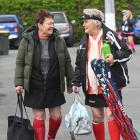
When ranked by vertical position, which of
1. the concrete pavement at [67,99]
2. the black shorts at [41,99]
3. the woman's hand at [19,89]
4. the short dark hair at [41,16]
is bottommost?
the concrete pavement at [67,99]

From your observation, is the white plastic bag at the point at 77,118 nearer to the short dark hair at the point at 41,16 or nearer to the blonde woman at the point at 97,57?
the blonde woman at the point at 97,57

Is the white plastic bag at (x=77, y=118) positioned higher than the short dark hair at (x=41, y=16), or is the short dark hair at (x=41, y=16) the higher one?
the short dark hair at (x=41, y=16)

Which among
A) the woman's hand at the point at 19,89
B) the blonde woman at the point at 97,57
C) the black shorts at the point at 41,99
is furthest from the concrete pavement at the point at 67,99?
the woman's hand at the point at 19,89

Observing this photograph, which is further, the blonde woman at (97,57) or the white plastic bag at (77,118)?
the white plastic bag at (77,118)

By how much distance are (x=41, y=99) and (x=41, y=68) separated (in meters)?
0.37

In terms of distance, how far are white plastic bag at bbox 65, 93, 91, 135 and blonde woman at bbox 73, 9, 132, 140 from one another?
0.65 m

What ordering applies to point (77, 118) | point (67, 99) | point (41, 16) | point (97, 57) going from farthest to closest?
Answer: point (67, 99) < point (77, 118) < point (41, 16) < point (97, 57)

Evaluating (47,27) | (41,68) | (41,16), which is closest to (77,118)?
(41,68)

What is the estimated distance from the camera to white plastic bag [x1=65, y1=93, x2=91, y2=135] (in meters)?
7.32

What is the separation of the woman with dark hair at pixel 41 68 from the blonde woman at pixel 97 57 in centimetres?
25

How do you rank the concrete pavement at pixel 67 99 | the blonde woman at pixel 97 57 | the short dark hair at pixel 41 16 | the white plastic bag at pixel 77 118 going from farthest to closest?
the concrete pavement at pixel 67 99, the white plastic bag at pixel 77 118, the short dark hair at pixel 41 16, the blonde woman at pixel 97 57

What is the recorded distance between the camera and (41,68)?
6.68m

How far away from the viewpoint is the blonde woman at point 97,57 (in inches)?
251

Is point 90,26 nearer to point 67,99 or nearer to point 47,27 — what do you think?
point 47,27
